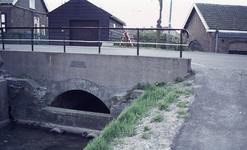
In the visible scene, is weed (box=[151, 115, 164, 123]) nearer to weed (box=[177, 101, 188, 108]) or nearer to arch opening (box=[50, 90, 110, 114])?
weed (box=[177, 101, 188, 108])

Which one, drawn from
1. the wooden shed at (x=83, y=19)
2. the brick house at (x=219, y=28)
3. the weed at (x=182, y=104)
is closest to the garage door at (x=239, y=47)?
the brick house at (x=219, y=28)

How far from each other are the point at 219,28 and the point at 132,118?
21.0 metres

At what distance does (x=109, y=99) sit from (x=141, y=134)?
4020 mm

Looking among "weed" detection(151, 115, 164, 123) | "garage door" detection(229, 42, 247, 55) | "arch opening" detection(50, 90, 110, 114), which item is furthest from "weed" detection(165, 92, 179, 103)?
"garage door" detection(229, 42, 247, 55)

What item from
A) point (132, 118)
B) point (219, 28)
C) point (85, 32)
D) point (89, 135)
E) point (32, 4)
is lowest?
point (89, 135)

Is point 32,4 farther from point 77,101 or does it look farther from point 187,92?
point 187,92

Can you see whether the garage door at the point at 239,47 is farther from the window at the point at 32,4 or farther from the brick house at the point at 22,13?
the window at the point at 32,4

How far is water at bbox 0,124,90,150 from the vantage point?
22.5 feet

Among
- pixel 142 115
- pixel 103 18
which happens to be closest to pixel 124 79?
pixel 142 115

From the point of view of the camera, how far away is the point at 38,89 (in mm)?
8484

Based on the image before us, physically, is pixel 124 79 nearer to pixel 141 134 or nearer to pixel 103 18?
pixel 141 134

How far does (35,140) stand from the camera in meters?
7.33

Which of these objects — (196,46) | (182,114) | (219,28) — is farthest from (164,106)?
(196,46)

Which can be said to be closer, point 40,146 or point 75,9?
point 40,146
